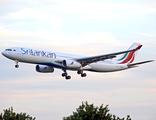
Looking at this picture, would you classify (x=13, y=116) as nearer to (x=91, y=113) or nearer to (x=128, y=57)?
(x=91, y=113)

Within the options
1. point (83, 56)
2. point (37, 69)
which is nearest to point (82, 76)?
point (83, 56)

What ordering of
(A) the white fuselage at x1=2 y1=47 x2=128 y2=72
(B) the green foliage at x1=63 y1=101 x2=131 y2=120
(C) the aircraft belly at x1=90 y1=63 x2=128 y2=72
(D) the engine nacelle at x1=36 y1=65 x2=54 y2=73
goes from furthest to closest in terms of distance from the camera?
(C) the aircraft belly at x1=90 y1=63 x2=128 y2=72 → (D) the engine nacelle at x1=36 y1=65 x2=54 y2=73 → (A) the white fuselage at x1=2 y1=47 x2=128 y2=72 → (B) the green foliage at x1=63 y1=101 x2=131 y2=120

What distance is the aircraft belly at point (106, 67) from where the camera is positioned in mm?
66562

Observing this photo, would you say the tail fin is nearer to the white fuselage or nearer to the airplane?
the airplane

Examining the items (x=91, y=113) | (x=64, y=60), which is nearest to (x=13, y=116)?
(x=91, y=113)

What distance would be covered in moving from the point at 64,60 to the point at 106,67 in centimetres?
1061

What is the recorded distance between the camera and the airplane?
5862 cm

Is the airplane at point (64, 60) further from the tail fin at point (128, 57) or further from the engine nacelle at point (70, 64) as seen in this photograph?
the tail fin at point (128, 57)

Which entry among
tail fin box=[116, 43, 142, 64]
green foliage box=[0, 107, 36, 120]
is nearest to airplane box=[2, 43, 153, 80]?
tail fin box=[116, 43, 142, 64]

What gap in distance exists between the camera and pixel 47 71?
6650cm

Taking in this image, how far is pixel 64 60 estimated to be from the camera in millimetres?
61031

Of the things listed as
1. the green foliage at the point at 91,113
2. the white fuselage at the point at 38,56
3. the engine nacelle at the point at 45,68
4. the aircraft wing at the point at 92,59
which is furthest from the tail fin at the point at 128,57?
the green foliage at the point at 91,113

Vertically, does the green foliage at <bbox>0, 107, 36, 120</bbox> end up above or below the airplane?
below

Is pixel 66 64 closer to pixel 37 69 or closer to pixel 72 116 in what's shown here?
pixel 37 69
